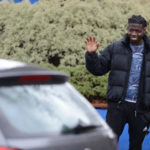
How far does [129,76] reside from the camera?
194 inches

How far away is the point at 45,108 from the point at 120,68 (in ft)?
7.74

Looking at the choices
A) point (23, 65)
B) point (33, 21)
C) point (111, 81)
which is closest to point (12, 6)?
point (33, 21)

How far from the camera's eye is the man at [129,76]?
16.1 ft

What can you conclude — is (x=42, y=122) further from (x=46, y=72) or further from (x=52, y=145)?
(x=46, y=72)

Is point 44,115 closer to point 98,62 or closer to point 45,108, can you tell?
point 45,108

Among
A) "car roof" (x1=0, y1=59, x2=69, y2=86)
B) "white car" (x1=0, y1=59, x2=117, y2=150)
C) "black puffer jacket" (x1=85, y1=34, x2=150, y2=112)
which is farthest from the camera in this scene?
"black puffer jacket" (x1=85, y1=34, x2=150, y2=112)

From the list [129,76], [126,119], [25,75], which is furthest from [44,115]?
[126,119]

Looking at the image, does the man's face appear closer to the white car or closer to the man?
the man

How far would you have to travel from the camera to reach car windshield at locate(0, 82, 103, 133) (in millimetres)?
2549

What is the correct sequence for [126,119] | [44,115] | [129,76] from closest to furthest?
[44,115] → [129,76] → [126,119]

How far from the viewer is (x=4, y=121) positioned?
2463mm

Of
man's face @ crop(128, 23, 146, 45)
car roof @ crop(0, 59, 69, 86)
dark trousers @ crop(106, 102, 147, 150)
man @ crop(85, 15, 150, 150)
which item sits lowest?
dark trousers @ crop(106, 102, 147, 150)

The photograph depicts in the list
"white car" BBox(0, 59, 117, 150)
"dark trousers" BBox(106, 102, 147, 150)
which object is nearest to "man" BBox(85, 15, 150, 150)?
"dark trousers" BBox(106, 102, 147, 150)

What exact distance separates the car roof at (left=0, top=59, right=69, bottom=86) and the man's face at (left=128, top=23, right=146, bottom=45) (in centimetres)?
215
